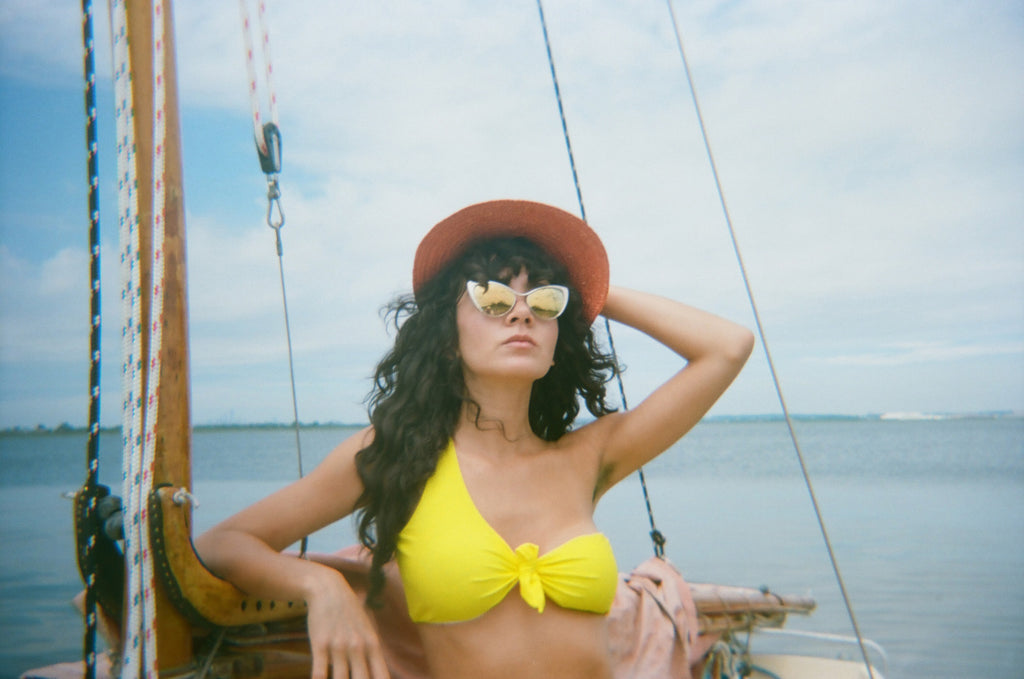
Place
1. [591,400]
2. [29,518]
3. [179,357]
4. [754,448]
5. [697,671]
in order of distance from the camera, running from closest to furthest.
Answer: [179,357] < [591,400] < [697,671] < [29,518] < [754,448]

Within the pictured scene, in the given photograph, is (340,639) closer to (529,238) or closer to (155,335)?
(155,335)

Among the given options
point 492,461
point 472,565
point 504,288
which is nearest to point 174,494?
point 472,565

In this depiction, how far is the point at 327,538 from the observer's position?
35.4 ft

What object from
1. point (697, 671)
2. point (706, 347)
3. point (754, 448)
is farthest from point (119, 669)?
point (754, 448)

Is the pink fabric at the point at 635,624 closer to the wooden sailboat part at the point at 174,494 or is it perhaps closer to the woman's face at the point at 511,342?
the wooden sailboat part at the point at 174,494

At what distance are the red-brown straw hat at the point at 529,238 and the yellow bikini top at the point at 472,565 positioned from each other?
61 centimetres

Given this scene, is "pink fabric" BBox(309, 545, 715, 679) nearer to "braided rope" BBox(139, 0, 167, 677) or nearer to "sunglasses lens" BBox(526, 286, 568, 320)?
"braided rope" BBox(139, 0, 167, 677)

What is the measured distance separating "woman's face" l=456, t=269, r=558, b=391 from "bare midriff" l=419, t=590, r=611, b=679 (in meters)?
0.54

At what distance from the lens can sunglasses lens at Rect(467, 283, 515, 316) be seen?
1.82 meters

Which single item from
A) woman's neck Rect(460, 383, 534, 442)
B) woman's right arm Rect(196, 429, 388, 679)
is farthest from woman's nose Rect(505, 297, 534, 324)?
woman's right arm Rect(196, 429, 388, 679)

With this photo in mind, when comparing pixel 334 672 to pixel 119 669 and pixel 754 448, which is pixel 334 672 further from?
pixel 754 448

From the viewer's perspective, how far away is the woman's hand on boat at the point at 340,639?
142 cm

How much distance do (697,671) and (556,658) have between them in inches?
50.9

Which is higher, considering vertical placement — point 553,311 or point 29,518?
point 29,518
